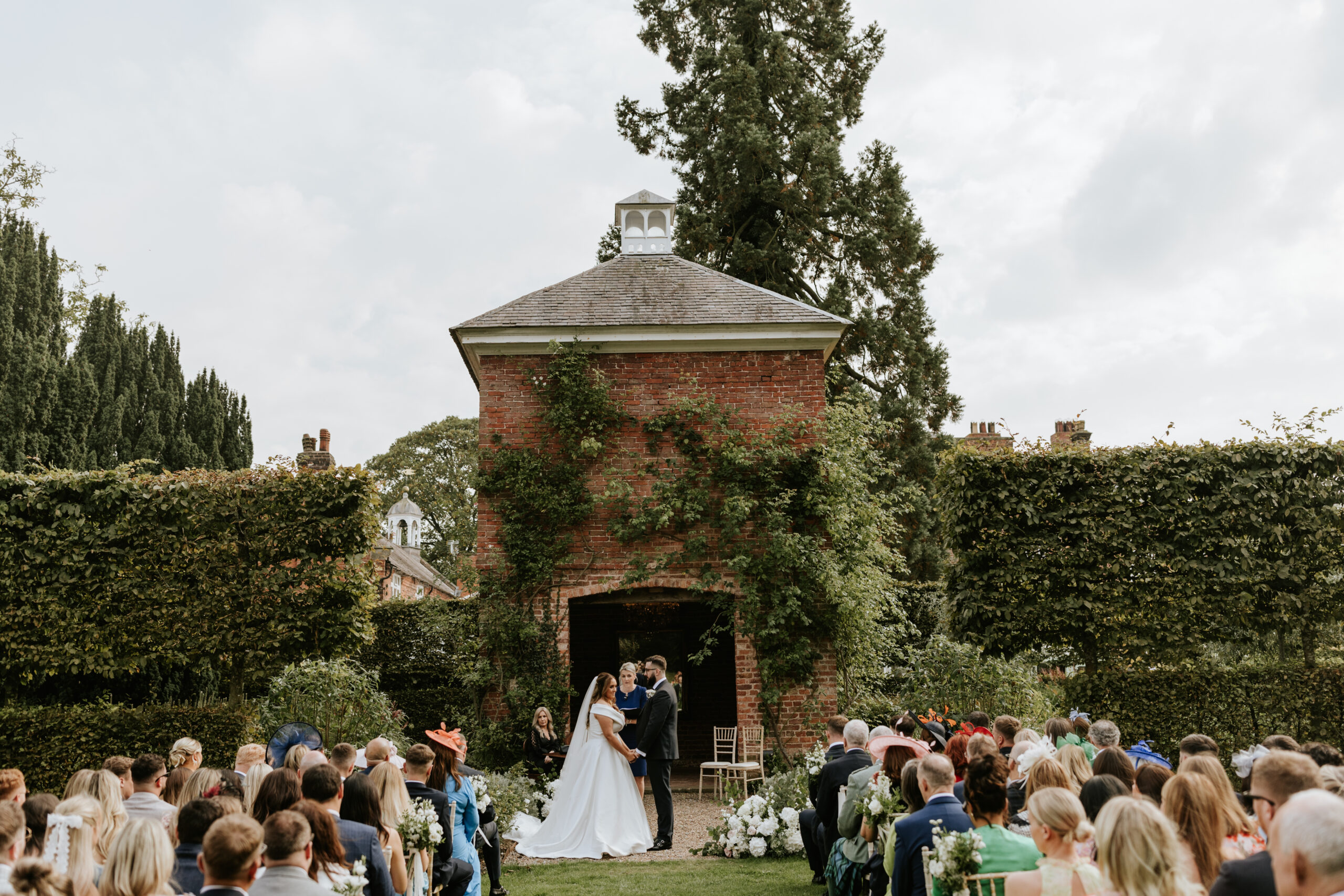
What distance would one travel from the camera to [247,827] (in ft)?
12.0

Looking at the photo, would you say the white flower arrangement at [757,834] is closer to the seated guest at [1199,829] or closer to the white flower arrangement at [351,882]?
the white flower arrangement at [351,882]

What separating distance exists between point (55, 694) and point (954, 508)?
41.7ft

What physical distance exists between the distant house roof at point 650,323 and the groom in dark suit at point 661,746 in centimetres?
574

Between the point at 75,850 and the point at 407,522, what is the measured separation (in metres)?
38.5

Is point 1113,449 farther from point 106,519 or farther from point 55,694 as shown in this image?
point 55,694

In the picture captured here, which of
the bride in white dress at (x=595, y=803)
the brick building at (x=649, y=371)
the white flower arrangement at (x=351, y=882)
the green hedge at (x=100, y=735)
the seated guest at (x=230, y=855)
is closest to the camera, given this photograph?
the seated guest at (x=230, y=855)

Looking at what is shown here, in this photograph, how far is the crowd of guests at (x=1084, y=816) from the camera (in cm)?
318

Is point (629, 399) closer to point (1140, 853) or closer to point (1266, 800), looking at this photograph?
point (1266, 800)

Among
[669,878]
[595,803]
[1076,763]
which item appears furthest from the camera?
[595,803]

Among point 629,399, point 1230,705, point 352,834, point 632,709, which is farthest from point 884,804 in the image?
point 629,399

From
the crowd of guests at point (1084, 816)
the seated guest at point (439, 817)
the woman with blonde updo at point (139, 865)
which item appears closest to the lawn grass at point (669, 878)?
the crowd of guests at point (1084, 816)

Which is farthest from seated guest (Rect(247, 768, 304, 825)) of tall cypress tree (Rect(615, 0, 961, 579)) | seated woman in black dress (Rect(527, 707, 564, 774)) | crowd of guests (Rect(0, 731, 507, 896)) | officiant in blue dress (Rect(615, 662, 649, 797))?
tall cypress tree (Rect(615, 0, 961, 579))

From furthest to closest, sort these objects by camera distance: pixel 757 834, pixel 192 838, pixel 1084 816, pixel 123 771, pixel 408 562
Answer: pixel 408 562, pixel 757 834, pixel 123 771, pixel 192 838, pixel 1084 816

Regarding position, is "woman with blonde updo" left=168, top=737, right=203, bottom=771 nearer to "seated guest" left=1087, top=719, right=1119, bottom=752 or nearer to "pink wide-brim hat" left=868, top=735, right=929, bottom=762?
"pink wide-brim hat" left=868, top=735, right=929, bottom=762
